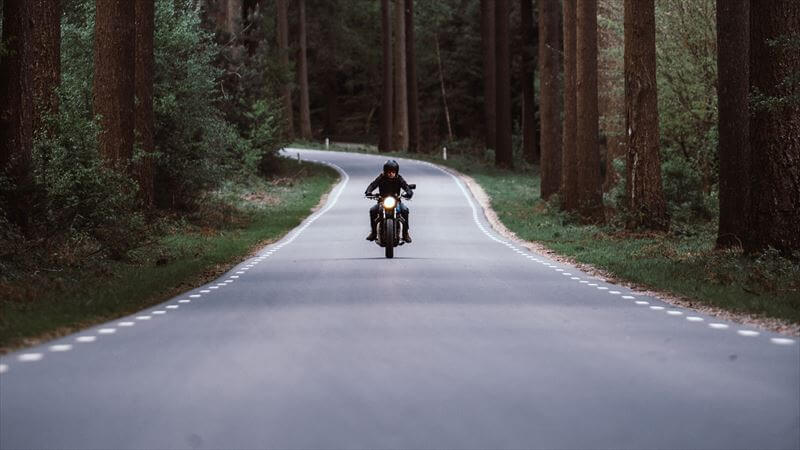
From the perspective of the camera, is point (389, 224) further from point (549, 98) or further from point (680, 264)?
A: point (549, 98)

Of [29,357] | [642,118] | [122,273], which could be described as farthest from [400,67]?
[29,357]

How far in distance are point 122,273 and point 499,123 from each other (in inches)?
1857

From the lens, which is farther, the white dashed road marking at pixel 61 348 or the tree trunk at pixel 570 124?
the tree trunk at pixel 570 124

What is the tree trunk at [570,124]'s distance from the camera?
36375 millimetres

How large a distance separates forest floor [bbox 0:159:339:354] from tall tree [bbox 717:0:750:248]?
29.2 ft

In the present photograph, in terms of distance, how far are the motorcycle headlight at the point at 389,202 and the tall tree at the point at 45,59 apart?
5.92 meters

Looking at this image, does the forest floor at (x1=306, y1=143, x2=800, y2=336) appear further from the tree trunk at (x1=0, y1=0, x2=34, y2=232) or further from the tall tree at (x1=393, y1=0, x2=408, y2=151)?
the tall tree at (x1=393, y1=0, x2=408, y2=151)

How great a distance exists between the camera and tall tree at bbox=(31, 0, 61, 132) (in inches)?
866

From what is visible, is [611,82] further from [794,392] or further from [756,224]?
[794,392]

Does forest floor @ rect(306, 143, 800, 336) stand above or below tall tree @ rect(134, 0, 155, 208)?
below

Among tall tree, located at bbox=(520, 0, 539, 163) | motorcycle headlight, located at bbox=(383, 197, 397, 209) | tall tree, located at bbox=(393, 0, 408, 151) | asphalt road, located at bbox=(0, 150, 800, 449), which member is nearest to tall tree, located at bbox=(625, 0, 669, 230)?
motorcycle headlight, located at bbox=(383, 197, 397, 209)

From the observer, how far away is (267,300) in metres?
15.9

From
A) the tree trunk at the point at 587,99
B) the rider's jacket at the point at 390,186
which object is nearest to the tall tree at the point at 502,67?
the tree trunk at the point at 587,99

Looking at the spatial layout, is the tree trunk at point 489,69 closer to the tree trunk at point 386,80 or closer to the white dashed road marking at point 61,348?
the tree trunk at point 386,80
